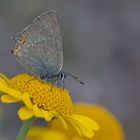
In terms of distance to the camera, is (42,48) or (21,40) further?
(42,48)

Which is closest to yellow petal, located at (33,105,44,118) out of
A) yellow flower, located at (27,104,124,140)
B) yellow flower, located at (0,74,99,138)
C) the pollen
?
yellow flower, located at (0,74,99,138)

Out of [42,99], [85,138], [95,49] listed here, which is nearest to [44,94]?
[42,99]

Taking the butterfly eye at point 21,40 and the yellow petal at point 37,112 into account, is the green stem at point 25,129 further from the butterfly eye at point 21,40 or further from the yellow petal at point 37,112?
the butterfly eye at point 21,40

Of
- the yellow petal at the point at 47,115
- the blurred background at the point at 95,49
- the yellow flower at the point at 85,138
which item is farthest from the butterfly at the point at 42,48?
the blurred background at the point at 95,49

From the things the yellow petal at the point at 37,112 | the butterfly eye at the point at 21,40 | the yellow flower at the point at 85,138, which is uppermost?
the butterfly eye at the point at 21,40

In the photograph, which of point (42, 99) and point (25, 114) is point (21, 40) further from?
point (25, 114)

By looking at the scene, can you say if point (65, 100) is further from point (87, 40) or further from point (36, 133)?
point (87, 40)

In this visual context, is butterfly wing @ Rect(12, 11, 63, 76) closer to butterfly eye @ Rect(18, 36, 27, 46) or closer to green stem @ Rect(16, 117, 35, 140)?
butterfly eye @ Rect(18, 36, 27, 46)
